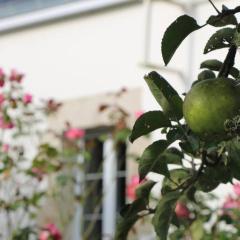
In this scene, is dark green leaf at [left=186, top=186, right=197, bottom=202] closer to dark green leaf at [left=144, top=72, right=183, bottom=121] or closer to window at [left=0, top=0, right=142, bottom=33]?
dark green leaf at [left=144, top=72, right=183, bottom=121]

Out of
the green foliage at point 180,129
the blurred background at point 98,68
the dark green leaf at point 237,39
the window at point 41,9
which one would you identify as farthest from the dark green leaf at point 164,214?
the window at point 41,9

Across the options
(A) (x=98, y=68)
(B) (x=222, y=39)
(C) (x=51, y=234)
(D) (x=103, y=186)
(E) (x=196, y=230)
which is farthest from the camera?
(A) (x=98, y=68)

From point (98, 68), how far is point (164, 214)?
6.35m

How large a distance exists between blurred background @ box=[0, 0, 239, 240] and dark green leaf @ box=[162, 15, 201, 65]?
532 cm

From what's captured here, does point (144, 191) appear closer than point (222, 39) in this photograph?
No

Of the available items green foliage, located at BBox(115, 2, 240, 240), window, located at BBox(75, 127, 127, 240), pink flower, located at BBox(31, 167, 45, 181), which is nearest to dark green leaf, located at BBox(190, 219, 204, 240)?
green foliage, located at BBox(115, 2, 240, 240)

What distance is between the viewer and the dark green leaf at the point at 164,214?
1.76m

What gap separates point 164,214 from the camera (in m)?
1.79

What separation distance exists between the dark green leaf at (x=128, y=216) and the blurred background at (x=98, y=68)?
4.93 metres

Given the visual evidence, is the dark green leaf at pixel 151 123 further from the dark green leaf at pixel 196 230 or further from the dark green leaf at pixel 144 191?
the dark green leaf at pixel 196 230

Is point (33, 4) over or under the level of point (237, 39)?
under

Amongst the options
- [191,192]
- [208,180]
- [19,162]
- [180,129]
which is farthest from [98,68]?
[180,129]

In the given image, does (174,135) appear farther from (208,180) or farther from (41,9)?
(41,9)

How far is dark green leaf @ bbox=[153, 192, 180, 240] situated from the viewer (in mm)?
1761
